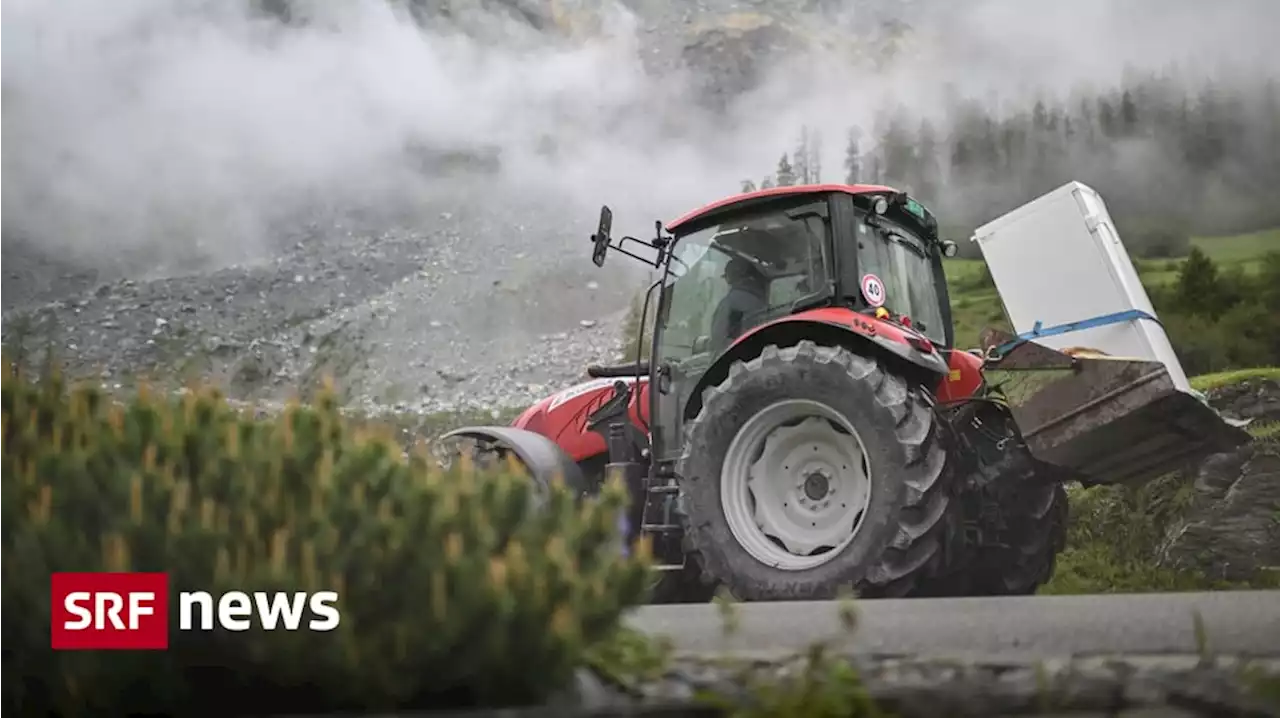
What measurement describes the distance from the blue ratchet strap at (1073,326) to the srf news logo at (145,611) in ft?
6.94

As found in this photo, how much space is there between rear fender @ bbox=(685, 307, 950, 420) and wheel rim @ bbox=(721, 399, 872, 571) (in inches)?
8.5

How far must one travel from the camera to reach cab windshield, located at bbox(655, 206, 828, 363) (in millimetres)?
3506

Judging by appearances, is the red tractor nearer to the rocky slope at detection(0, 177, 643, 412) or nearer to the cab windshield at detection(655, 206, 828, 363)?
the cab windshield at detection(655, 206, 828, 363)

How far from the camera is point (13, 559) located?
1.70 meters

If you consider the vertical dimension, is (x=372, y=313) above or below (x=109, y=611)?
above

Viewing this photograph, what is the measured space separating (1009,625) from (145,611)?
1562 mm

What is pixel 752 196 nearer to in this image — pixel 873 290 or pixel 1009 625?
pixel 873 290

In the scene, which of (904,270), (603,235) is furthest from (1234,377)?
(603,235)

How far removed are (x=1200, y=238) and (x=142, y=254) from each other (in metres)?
3.32

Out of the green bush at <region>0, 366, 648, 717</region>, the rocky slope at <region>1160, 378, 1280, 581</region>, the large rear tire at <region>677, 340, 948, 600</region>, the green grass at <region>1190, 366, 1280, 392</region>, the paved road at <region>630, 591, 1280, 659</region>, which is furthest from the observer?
the green grass at <region>1190, 366, 1280, 392</region>

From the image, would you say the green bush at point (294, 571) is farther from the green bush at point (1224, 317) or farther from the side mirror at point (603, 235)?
the green bush at point (1224, 317)

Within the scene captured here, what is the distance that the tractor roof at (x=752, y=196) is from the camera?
3492 mm

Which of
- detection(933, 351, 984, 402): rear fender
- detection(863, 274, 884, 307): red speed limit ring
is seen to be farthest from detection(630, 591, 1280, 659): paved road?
detection(863, 274, 884, 307): red speed limit ring

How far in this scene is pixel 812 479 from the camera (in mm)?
3199
